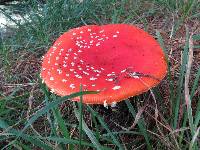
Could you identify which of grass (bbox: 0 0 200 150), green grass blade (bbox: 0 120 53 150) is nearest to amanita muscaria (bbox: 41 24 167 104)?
grass (bbox: 0 0 200 150)

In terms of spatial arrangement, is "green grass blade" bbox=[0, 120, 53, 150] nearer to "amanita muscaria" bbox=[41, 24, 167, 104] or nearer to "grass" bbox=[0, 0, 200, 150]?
"grass" bbox=[0, 0, 200, 150]

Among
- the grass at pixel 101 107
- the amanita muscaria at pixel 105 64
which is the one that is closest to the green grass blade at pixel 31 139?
the grass at pixel 101 107

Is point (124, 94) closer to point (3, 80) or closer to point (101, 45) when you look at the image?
point (101, 45)

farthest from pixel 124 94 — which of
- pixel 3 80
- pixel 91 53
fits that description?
pixel 3 80

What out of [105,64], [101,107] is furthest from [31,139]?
[101,107]

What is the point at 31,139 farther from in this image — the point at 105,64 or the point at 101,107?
the point at 101,107

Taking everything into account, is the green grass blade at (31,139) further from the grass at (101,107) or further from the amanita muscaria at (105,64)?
the amanita muscaria at (105,64)

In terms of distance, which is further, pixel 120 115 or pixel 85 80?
pixel 120 115
